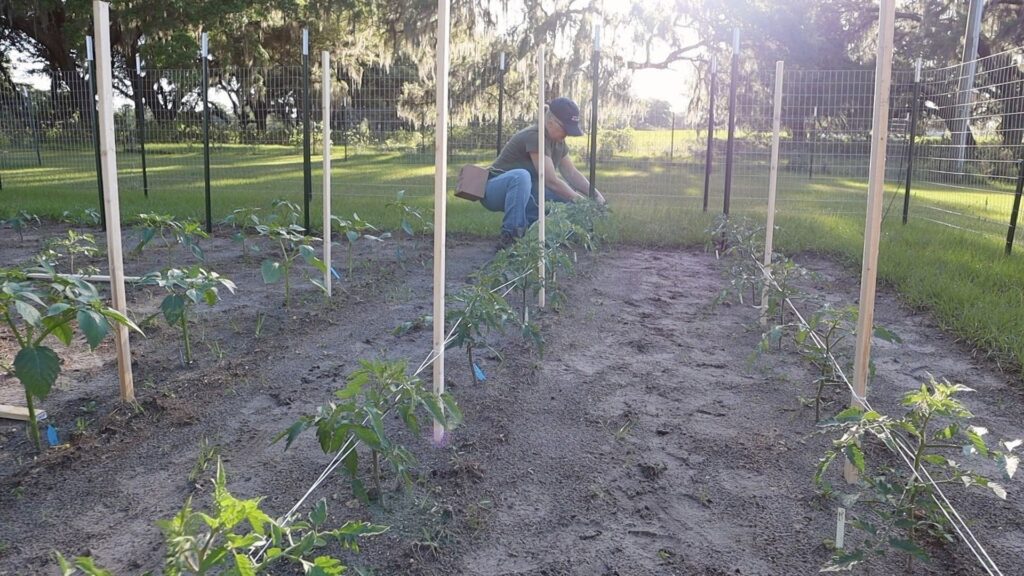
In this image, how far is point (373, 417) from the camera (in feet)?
6.22

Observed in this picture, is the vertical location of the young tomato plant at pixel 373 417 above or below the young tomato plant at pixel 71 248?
below

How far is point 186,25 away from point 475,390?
19391 mm

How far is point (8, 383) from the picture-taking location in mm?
3238

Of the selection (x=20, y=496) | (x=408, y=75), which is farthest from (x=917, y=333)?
(x=408, y=75)

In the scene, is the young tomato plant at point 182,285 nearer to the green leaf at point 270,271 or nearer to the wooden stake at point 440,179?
the green leaf at point 270,271

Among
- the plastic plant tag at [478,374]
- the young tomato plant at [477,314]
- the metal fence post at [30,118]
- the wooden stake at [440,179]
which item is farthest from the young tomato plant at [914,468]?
the metal fence post at [30,118]

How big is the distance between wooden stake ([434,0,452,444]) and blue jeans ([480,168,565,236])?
3.58 meters

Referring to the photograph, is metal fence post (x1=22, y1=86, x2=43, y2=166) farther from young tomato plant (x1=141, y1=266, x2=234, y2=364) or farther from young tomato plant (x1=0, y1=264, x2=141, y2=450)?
young tomato plant (x1=0, y1=264, x2=141, y2=450)

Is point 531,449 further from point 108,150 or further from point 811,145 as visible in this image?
point 811,145

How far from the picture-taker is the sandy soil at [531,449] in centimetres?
205

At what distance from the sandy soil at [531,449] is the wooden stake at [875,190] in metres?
0.46

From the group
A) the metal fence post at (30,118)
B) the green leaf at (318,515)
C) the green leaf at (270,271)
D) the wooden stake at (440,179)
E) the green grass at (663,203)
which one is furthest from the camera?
the metal fence post at (30,118)

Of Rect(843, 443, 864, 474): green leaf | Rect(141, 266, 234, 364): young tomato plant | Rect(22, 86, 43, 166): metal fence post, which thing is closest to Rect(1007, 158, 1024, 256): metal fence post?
Rect(843, 443, 864, 474): green leaf

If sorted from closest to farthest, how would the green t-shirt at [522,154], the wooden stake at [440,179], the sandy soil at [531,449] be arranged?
the sandy soil at [531,449]
the wooden stake at [440,179]
the green t-shirt at [522,154]
